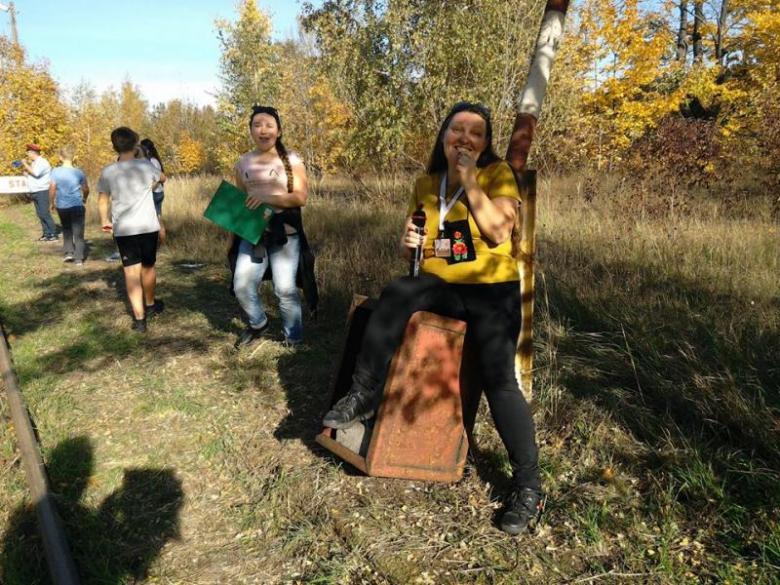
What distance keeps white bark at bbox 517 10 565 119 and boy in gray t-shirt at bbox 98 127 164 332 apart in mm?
3742

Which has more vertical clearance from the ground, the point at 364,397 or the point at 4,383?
the point at 364,397

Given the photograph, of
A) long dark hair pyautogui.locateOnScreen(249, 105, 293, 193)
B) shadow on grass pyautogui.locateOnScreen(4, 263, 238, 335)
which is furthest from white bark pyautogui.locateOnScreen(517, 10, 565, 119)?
shadow on grass pyautogui.locateOnScreen(4, 263, 238, 335)

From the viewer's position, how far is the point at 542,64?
130 inches

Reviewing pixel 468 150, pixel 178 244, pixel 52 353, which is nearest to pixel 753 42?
pixel 178 244

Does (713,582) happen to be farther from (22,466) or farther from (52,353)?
(52,353)

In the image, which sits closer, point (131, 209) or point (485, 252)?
point (485, 252)

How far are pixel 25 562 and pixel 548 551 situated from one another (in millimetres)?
2534

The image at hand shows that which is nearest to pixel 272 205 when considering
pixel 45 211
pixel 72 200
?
pixel 72 200

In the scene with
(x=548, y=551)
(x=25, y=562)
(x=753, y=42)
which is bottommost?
(x=25, y=562)

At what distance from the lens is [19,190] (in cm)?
1245

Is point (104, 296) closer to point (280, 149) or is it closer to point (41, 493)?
point (280, 149)

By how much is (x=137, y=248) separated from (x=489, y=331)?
4.15 m

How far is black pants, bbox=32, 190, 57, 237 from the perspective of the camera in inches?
448

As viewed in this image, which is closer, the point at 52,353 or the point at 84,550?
the point at 84,550
